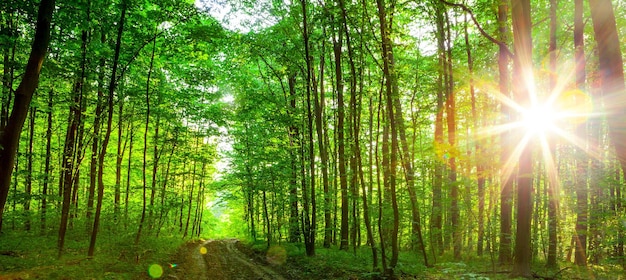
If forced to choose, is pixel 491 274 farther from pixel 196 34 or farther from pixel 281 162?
pixel 196 34

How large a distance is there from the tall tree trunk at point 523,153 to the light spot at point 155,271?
35.3 ft

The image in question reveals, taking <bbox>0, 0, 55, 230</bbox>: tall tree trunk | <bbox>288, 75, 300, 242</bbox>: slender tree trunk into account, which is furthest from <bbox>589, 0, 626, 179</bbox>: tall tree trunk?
<bbox>0, 0, 55, 230</bbox>: tall tree trunk

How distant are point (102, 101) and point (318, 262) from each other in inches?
422

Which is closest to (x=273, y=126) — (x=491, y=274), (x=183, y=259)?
(x=183, y=259)

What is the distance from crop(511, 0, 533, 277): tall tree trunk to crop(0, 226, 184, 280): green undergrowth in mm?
11090

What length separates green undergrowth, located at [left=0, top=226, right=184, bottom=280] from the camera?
8.64 m

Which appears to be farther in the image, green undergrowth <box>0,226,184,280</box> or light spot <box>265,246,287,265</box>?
light spot <box>265,246,287,265</box>

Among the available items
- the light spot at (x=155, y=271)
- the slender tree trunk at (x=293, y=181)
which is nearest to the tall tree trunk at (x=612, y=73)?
the slender tree trunk at (x=293, y=181)

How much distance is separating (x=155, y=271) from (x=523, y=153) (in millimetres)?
12213

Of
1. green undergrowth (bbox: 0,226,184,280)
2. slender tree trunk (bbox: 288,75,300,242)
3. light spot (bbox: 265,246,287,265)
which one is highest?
slender tree trunk (bbox: 288,75,300,242)

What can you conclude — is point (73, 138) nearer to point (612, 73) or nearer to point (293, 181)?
point (293, 181)

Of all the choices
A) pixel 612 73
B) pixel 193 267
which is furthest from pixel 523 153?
pixel 193 267

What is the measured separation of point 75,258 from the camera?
10562 millimetres

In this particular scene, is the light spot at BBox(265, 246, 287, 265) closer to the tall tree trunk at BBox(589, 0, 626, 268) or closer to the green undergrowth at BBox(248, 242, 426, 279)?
the green undergrowth at BBox(248, 242, 426, 279)
